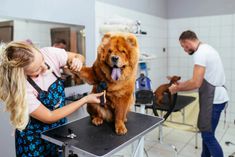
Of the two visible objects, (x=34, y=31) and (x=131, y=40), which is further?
(x=34, y=31)

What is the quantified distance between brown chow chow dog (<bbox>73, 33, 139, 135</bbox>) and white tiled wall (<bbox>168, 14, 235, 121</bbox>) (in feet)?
8.75

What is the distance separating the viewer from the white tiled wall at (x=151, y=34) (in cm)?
233

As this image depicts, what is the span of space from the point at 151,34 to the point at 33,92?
97.2 inches

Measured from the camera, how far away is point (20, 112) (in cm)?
97

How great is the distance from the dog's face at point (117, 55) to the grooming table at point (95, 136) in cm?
31

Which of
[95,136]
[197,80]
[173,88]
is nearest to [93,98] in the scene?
[95,136]

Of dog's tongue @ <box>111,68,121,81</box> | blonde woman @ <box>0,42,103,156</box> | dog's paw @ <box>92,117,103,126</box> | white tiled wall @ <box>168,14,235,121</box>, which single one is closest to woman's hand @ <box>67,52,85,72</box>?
blonde woman @ <box>0,42,103,156</box>

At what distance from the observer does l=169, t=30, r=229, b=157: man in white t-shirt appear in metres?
1.92

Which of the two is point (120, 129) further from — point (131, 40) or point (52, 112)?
point (131, 40)

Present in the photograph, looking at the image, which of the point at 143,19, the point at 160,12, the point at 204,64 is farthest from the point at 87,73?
the point at 160,12

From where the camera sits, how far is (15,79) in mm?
971

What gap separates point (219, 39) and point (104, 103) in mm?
2804

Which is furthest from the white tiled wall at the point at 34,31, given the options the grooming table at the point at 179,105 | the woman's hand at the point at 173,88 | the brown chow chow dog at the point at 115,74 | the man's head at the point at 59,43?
the grooming table at the point at 179,105

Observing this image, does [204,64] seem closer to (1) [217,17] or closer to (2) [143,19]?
(2) [143,19]
